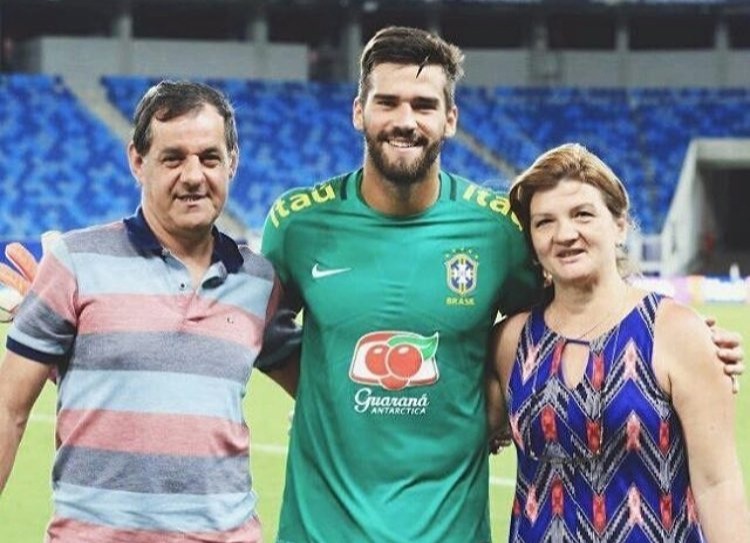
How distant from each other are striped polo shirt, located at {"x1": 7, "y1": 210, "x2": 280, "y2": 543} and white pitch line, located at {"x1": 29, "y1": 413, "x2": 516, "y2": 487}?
18.4 ft

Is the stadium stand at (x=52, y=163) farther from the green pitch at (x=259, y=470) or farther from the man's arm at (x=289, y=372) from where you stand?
the man's arm at (x=289, y=372)

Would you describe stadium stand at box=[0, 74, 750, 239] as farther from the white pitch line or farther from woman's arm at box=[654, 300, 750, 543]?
woman's arm at box=[654, 300, 750, 543]

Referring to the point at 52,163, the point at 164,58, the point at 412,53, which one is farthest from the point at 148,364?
the point at 164,58

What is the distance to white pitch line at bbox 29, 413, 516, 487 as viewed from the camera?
9703 mm

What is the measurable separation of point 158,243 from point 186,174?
0.60 feet

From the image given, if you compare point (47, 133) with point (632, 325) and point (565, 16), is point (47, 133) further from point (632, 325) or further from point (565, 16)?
point (632, 325)

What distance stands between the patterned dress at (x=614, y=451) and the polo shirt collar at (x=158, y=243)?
2.79ft

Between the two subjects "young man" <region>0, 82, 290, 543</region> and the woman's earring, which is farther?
the woman's earring

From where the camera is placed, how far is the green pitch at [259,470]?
8578 millimetres

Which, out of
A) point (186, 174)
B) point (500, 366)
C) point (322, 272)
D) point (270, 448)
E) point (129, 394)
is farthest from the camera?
point (270, 448)

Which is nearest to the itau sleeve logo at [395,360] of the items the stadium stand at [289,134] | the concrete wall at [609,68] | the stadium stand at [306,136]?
the stadium stand at [306,136]

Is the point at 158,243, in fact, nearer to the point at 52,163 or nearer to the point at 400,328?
the point at 400,328

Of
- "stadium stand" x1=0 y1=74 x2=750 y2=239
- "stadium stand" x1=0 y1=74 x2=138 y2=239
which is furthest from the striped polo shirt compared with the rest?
"stadium stand" x1=0 y1=74 x2=138 y2=239

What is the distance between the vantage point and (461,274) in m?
4.21
